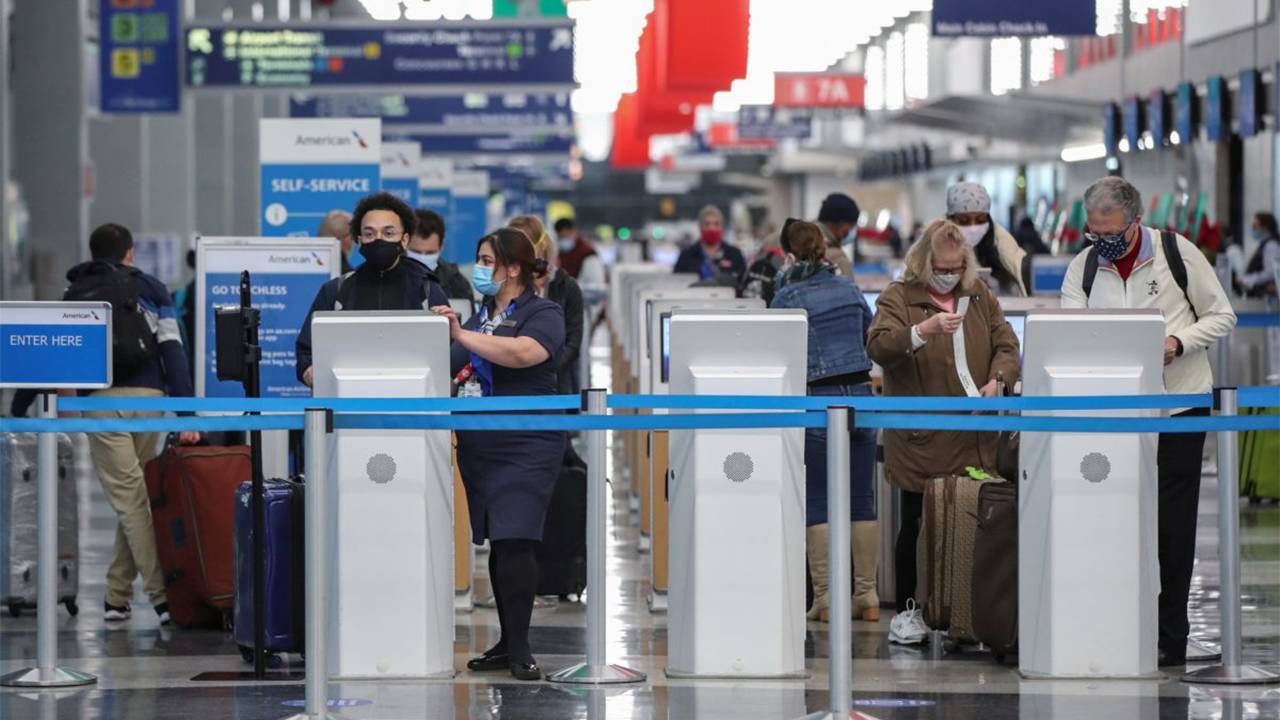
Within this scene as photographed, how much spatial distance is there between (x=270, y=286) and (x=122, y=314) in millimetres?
1301

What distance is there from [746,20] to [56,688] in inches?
474

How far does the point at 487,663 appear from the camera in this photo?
7.88 meters

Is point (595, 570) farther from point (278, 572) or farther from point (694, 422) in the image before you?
point (278, 572)

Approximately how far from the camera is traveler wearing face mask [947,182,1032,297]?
10438 mm

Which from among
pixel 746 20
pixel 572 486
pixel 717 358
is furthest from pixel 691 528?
pixel 746 20

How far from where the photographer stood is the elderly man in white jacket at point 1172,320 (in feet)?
25.9

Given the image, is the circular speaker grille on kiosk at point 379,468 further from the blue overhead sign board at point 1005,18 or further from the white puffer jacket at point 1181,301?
the blue overhead sign board at point 1005,18

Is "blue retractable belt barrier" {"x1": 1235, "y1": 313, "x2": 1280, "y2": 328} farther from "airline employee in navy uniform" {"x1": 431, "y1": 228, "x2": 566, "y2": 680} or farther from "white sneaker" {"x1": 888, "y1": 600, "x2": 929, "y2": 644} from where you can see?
"airline employee in navy uniform" {"x1": 431, "y1": 228, "x2": 566, "y2": 680}

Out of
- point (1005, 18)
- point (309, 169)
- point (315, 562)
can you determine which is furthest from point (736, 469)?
point (1005, 18)

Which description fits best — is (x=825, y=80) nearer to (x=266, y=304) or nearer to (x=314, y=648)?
(x=266, y=304)

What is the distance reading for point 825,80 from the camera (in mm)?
49906

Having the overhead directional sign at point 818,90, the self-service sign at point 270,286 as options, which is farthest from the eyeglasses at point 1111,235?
the overhead directional sign at point 818,90

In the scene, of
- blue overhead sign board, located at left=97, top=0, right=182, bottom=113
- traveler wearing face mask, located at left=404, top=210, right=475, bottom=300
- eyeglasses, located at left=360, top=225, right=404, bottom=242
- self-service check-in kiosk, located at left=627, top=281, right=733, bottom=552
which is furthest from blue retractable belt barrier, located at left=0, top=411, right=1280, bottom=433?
blue overhead sign board, located at left=97, top=0, right=182, bottom=113

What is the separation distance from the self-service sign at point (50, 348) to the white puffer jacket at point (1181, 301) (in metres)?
3.78
